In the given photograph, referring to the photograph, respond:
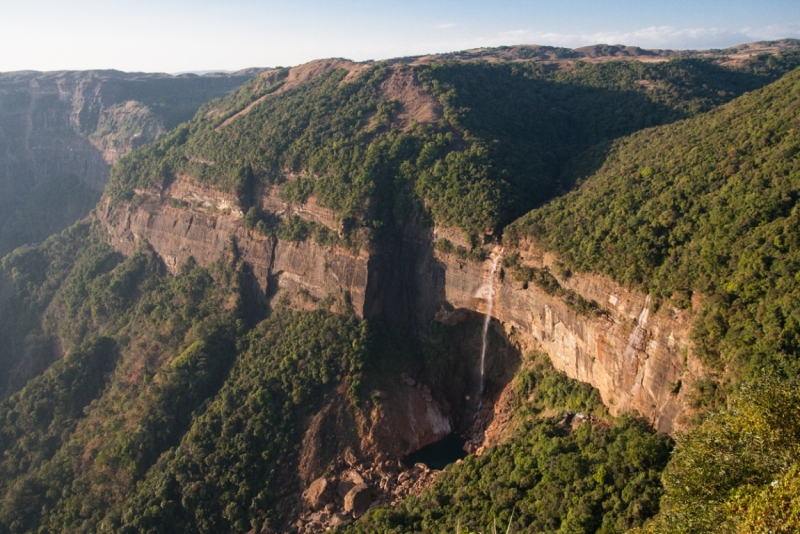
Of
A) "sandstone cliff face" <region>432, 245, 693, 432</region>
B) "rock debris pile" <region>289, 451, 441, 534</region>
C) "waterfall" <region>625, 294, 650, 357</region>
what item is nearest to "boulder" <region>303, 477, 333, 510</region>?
"rock debris pile" <region>289, 451, 441, 534</region>

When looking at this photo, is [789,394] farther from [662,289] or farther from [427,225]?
[427,225]

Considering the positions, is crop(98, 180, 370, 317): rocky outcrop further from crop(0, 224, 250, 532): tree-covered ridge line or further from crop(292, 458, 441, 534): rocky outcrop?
crop(292, 458, 441, 534): rocky outcrop

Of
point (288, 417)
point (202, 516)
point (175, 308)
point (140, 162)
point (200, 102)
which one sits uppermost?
point (200, 102)

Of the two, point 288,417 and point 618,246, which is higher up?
point 618,246

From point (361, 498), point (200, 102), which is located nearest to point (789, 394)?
point (361, 498)

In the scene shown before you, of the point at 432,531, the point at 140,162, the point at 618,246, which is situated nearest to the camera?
the point at 432,531

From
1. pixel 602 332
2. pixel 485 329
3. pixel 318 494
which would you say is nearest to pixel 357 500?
pixel 318 494

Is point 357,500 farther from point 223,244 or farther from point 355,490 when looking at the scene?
point 223,244
